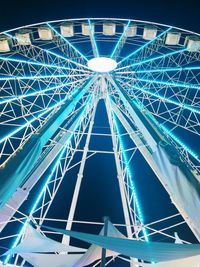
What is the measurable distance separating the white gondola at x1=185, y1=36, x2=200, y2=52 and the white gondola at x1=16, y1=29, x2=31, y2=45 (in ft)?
20.8

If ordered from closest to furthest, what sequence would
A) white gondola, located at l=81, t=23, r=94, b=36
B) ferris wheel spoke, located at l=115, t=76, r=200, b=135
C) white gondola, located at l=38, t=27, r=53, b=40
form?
ferris wheel spoke, located at l=115, t=76, r=200, b=135, white gondola, located at l=38, t=27, r=53, b=40, white gondola, located at l=81, t=23, r=94, b=36

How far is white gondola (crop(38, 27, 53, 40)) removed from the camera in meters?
13.8

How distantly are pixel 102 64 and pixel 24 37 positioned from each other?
3.44m

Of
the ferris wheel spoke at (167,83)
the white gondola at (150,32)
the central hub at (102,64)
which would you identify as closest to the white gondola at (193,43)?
the white gondola at (150,32)

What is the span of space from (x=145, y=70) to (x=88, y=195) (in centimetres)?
1235

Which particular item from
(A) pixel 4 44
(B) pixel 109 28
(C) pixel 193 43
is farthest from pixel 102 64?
(A) pixel 4 44

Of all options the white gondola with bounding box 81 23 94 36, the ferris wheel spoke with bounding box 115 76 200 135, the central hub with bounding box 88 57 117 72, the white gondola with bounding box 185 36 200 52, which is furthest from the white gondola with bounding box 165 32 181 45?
the white gondola with bounding box 81 23 94 36

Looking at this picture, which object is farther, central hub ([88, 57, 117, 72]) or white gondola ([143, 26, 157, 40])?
white gondola ([143, 26, 157, 40])

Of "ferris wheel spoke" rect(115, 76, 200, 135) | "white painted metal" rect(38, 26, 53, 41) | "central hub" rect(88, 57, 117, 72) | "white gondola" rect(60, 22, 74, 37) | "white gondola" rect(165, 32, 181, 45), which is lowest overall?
"ferris wheel spoke" rect(115, 76, 200, 135)

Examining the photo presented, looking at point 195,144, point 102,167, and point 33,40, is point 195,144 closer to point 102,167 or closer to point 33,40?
A: point 102,167

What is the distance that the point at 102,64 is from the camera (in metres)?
12.6

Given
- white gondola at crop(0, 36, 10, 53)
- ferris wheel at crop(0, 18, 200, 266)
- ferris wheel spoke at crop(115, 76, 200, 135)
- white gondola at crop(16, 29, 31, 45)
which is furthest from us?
white gondola at crop(16, 29, 31, 45)

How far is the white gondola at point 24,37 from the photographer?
1338cm

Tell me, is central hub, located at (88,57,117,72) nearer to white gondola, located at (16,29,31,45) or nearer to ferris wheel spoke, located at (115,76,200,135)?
ferris wheel spoke, located at (115,76,200,135)
